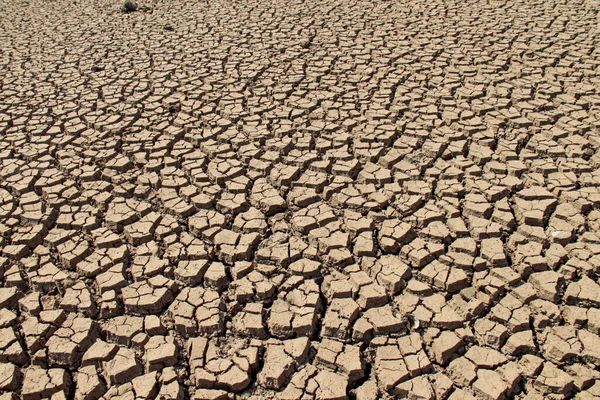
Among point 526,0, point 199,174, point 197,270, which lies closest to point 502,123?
point 199,174

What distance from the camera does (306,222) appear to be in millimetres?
2701

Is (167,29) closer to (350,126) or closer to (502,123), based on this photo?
(350,126)

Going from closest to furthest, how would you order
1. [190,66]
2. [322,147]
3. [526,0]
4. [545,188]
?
[545,188], [322,147], [190,66], [526,0]

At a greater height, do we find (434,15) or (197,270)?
(434,15)

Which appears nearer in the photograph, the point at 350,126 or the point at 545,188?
the point at 545,188

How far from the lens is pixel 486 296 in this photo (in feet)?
7.34

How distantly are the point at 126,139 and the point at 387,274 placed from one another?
90.7 inches

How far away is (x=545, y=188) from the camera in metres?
2.90

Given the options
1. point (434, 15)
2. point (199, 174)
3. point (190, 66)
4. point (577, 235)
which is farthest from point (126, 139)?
point (434, 15)

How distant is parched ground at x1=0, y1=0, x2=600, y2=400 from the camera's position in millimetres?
1993

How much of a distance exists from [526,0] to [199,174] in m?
5.39

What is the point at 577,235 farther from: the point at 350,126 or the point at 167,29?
the point at 167,29

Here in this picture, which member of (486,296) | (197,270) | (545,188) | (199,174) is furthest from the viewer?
(199,174)

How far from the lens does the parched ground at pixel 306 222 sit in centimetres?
199
